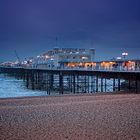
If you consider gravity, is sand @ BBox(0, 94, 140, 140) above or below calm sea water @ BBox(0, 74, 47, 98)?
above

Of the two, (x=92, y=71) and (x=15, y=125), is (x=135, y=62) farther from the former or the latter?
(x=15, y=125)

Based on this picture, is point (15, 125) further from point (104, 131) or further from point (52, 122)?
point (104, 131)

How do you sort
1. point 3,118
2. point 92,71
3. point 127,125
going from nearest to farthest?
point 127,125 → point 3,118 → point 92,71

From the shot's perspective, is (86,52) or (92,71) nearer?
(92,71)

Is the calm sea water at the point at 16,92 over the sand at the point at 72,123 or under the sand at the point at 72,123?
under

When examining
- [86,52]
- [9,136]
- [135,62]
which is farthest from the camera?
[86,52]

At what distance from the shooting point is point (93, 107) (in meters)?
21.2

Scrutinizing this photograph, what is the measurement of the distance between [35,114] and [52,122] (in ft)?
8.86

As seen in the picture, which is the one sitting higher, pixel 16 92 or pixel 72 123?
pixel 72 123

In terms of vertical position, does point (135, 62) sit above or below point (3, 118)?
above

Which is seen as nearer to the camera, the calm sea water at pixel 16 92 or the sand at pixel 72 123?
the sand at pixel 72 123

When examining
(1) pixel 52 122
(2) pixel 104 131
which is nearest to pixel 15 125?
(1) pixel 52 122

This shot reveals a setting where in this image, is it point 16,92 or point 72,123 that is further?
point 16,92

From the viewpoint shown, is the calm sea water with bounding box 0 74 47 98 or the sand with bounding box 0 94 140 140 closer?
the sand with bounding box 0 94 140 140
